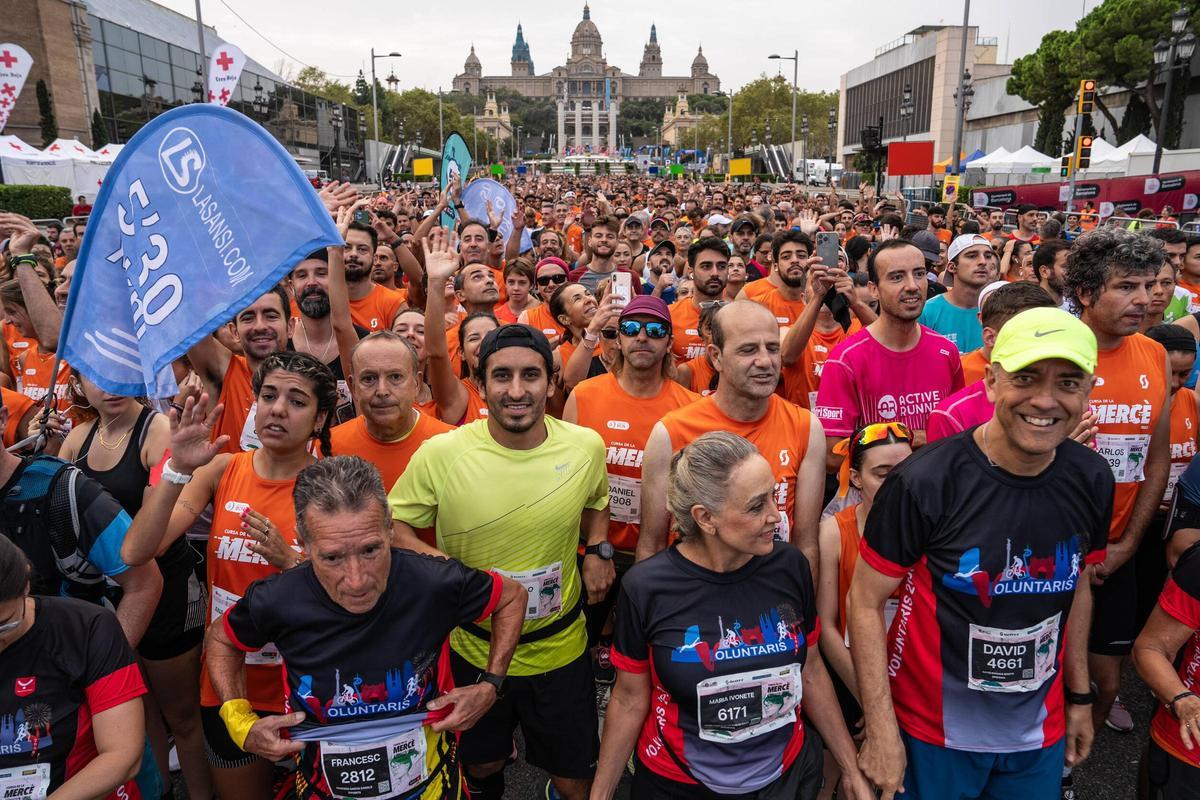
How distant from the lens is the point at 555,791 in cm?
350

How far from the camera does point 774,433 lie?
10.8 feet

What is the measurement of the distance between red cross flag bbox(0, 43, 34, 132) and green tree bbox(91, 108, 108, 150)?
74.2ft

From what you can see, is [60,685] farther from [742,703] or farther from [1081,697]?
[1081,697]

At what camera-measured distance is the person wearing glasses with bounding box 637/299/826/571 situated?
3229 millimetres

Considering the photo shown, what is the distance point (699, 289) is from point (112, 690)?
454 centimetres

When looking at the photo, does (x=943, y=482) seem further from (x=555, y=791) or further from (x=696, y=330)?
(x=696, y=330)

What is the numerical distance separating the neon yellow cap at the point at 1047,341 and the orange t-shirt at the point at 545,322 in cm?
376

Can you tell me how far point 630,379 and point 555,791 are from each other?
1873mm

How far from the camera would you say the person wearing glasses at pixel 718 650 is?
2.43m

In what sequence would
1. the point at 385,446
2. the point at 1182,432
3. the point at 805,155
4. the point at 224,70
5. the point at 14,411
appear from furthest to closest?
the point at 805,155 → the point at 224,70 → the point at 14,411 → the point at 1182,432 → the point at 385,446

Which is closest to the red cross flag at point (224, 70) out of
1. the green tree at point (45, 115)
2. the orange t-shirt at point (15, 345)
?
the orange t-shirt at point (15, 345)

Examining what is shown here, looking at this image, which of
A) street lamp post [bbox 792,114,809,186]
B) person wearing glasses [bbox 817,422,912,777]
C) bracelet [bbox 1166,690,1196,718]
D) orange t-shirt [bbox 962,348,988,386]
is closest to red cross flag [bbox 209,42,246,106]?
orange t-shirt [bbox 962,348,988,386]

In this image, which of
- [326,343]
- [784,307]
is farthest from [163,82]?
[784,307]

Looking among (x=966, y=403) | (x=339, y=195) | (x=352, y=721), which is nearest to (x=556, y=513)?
(x=352, y=721)
